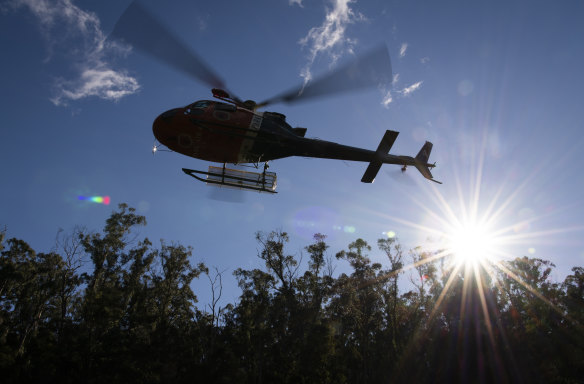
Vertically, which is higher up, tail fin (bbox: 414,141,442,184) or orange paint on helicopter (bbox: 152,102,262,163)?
tail fin (bbox: 414,141,442,184)

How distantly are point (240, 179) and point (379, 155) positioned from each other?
4.99 m

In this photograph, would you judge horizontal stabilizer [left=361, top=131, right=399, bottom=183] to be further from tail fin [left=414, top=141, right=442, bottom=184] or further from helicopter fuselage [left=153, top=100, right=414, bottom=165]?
helicopter fuselage [left=153, top=100, right=414, bottom=165]

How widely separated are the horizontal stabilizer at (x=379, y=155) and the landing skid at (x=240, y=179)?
3681mm

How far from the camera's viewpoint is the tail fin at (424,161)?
36.9 feet

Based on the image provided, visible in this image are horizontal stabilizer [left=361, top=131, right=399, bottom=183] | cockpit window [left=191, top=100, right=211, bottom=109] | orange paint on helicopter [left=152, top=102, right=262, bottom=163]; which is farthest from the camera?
horizontal stabilizer [left=361, top=131, right=399, bottom=183]

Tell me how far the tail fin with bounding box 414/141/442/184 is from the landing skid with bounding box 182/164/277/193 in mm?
5564

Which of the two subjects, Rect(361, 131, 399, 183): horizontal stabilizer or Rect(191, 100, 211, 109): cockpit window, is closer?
Rect(191, 100, 211, 109): cockpit window

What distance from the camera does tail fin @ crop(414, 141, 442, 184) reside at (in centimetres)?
1124

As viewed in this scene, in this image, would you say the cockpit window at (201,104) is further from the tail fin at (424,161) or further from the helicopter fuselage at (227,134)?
the tail fin at (424,161)

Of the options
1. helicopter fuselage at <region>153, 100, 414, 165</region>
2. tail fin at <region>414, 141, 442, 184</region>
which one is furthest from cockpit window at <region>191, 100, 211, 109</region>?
tail fin at <region>414, 141, 442, 184</region>

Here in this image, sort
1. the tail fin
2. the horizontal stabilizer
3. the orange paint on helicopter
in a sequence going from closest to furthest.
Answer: the orange paint on helicopter < the horizontal stabilizer < the tail fin

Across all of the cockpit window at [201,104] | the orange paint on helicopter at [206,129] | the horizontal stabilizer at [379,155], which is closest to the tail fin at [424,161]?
the horizontal stabilizer at [379,155]

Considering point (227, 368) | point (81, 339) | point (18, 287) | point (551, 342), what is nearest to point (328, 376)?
point (227, 368)

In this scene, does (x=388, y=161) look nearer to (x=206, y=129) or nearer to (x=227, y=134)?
(x=227, y=134)
